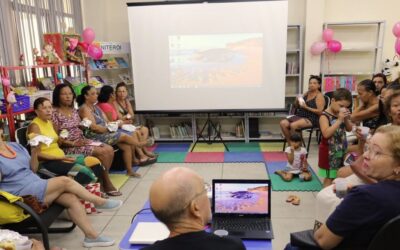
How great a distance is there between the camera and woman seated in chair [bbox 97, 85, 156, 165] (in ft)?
14.7

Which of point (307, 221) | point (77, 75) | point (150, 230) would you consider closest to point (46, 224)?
point (150, 230)

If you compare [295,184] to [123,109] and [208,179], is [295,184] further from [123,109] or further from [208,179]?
[123,109]

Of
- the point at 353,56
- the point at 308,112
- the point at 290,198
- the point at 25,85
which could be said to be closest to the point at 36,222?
the point at 25,85

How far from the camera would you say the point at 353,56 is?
547 centimetres

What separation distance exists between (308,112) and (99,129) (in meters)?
2.90

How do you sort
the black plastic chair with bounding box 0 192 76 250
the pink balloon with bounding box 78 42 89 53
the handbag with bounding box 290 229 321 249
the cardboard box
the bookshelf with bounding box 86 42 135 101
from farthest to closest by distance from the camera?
1. the bookshelf with bounding box 86 42 135 101
2. the pink balloon with bounding box 78 42 89 53
3. the cardboard box
4. the black plastic chair with bounding box 0 192 76 250
5. the handbag with bounding box 290 229 321 249

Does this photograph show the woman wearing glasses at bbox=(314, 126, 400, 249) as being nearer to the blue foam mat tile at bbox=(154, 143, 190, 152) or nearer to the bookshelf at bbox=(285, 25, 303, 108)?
the blue foam mat tile at bbox=(154, 143, 190, 152)

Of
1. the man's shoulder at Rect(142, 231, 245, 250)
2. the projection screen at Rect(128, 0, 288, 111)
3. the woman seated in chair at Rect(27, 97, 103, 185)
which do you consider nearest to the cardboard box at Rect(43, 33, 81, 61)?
the projection screen at Rect(128, 0, 288, 111)

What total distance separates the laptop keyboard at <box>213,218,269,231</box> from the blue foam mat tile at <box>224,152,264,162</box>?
112 inches

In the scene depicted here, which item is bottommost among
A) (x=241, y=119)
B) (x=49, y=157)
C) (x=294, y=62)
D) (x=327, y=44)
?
(x=241, y=119)

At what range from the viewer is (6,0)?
372 cm

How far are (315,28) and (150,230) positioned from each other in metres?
4.55

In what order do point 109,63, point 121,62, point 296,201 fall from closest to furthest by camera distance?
point 296,201
point 109,63
point 121,62

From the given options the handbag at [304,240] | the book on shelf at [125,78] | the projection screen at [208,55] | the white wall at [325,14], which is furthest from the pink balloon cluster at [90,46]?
the handbag at [304,240]
